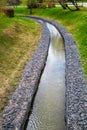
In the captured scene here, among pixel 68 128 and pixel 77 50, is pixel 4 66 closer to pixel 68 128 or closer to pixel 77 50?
pixel 77 50

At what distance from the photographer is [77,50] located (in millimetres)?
33000

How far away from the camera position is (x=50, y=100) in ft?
68.8

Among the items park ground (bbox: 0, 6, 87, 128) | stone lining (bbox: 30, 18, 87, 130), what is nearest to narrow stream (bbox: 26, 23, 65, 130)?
stone lining (bbox: 30, 18, 87, 130)

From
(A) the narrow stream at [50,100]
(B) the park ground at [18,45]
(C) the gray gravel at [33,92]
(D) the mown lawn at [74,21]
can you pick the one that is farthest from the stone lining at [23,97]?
(D) the mown lawn at [74,21]

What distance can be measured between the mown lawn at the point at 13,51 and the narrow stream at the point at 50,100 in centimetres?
226

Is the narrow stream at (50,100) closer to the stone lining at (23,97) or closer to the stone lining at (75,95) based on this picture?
the stone lining at (23,97)

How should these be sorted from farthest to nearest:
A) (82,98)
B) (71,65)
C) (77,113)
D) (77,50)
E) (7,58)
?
(77,50) < (7,58) < (71,65) < (82,98) < (77,113)

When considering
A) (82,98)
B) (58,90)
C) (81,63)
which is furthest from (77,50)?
(82,98)

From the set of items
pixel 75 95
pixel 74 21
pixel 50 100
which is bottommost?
pixel 74 21

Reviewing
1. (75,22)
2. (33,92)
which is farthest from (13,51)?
(75,22)

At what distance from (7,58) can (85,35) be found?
1430 cm

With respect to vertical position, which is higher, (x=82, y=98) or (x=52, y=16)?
(x=82, y=98)

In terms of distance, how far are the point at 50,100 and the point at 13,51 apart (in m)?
13.5

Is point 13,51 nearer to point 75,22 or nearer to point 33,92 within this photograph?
point 33,92
